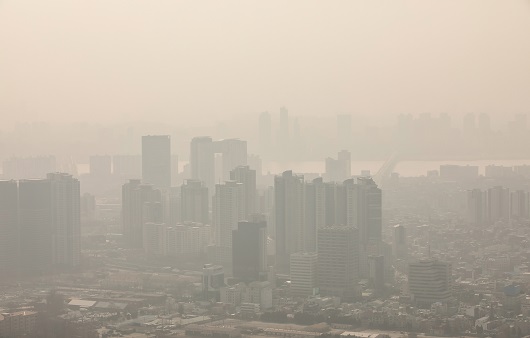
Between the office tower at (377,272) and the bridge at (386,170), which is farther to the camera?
the bridge at (386,170)

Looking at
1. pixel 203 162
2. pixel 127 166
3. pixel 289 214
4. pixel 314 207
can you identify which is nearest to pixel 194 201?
pixel 203 162

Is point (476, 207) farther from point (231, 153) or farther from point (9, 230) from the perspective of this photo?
point (9, 230)

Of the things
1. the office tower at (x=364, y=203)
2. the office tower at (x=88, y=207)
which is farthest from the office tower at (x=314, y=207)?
the office tower at (x=88, y=207)

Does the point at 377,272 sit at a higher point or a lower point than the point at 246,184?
lower

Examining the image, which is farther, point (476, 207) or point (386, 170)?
point (476, 207)

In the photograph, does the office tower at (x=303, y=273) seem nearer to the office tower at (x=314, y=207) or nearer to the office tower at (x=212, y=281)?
the office tower at (x=212, y=281)

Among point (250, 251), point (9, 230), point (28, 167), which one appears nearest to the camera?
point (250, 251)

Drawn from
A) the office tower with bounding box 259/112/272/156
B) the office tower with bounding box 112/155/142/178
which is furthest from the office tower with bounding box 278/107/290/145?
the office tower with bounding box 112/155/142/178
